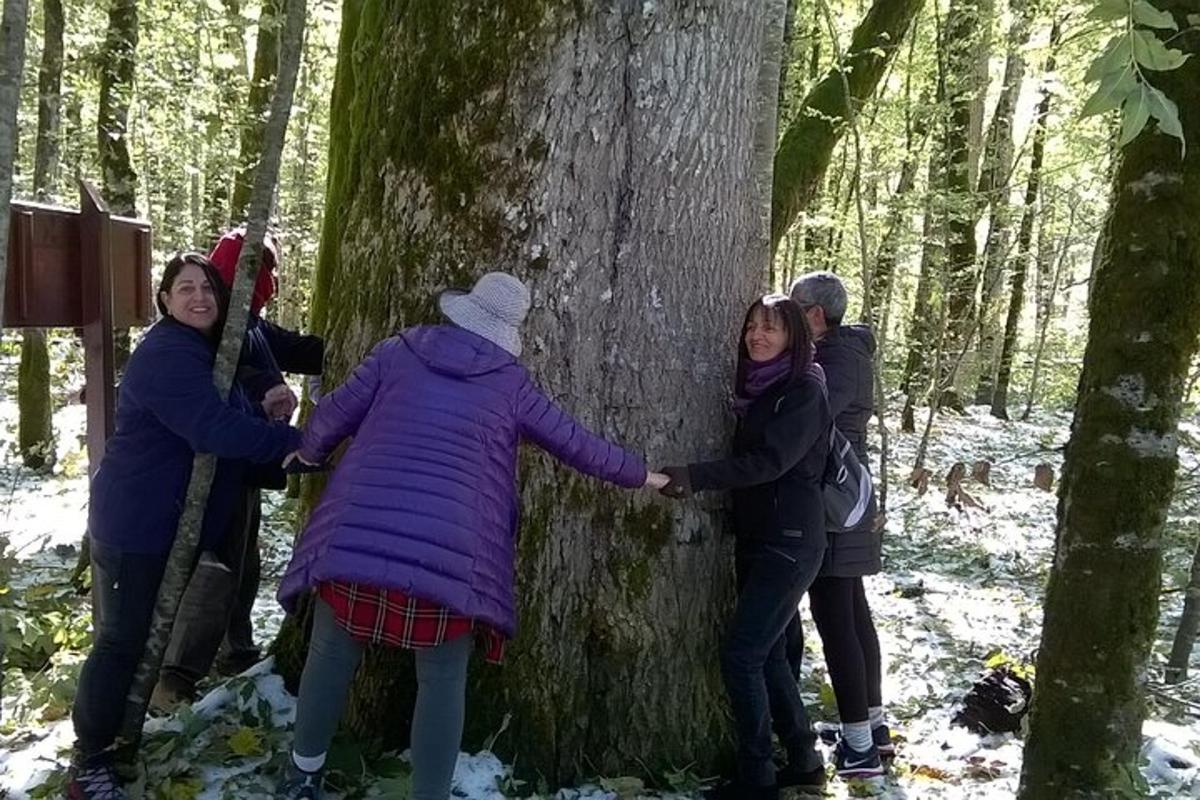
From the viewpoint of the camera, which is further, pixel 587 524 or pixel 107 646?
pixel 587 524

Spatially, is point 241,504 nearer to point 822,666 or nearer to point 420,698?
point 420,698

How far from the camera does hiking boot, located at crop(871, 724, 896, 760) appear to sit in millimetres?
3955

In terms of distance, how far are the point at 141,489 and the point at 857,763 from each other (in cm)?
278

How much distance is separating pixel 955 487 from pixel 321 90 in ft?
36.3

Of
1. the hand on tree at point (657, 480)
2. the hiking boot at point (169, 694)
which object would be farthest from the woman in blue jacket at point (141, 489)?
the hand on tree at point (657, 480)

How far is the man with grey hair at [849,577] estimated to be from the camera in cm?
379

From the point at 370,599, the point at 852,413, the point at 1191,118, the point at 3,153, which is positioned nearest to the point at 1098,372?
the point at 1191,118

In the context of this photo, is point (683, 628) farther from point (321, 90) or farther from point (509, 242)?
point (321, 90)

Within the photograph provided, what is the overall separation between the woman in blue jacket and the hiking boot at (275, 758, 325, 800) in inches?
22.2

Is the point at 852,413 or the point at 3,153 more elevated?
the point at 3,153

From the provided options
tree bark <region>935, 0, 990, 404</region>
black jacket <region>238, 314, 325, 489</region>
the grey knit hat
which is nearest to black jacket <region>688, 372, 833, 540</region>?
the grey knit hat

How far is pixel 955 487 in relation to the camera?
8898mm

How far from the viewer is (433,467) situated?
8.85 ft

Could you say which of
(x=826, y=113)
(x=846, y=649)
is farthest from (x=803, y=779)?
(x=826, y=113)
